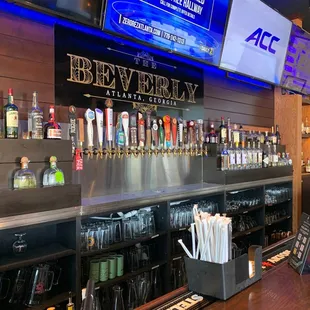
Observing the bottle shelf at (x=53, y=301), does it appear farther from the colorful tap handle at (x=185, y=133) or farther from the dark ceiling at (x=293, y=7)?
the dark ceiling at (x=293, y=7)

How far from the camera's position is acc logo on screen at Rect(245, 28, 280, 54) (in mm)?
3738

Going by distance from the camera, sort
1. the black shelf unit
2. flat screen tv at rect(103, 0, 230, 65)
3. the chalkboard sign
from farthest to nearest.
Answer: flat screen tv at rect(103, 0, 230, 65) → the black shelf unit → the chalkboard sign

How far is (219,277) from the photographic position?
116 cm

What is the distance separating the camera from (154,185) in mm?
3227

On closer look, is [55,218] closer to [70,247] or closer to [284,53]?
[70,247]

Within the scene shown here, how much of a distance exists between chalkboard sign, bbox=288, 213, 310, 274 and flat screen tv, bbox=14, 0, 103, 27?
6.06 ft

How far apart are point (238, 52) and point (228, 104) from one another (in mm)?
730

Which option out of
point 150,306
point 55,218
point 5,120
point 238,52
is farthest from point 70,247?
point 238,52

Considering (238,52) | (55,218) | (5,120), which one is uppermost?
(238,52)

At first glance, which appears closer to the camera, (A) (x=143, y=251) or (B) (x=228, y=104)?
(A) (x=143, y=251)

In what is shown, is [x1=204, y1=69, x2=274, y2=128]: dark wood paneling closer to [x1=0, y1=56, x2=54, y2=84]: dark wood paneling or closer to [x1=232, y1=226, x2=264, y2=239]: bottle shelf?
[x1=232, y1=226, x2=264, y2=239]: bottle shelf

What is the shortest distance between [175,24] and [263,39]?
150cm

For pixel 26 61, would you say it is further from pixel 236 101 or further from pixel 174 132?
pixel 236 101

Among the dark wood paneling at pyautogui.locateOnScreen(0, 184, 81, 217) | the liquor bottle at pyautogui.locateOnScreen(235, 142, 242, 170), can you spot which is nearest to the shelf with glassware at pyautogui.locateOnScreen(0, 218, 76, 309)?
the dark wood paneling at pyautogui.locateOnScreen(0, 184, 81, 217)
